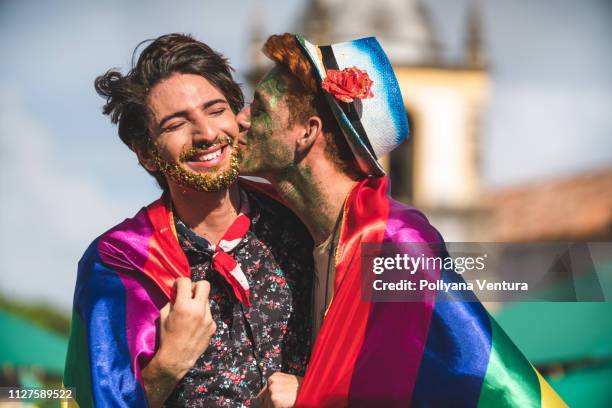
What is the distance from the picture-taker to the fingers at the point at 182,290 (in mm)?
3984

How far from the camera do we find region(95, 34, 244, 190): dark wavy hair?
4340 millimetres

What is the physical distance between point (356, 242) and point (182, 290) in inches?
22.2

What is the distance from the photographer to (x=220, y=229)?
14.4 ft

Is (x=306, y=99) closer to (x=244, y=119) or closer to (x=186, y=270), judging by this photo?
(x=244, y=119)

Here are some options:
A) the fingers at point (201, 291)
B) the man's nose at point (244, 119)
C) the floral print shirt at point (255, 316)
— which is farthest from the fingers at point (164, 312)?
the man's nose at point (244, 119)

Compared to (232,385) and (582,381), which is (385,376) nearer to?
(232,385)

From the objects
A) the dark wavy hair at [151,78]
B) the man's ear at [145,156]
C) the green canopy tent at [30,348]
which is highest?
the green canopy tent at [30,348]

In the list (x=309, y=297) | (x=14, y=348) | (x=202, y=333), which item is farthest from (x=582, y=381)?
(x=14, y=348)

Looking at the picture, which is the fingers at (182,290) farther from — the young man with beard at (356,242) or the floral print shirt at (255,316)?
the young man with beard at (356,242)

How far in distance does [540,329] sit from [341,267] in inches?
242

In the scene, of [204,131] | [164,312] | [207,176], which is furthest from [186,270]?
[204,131]

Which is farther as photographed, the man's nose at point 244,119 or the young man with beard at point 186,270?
the man's nose at point 244,119

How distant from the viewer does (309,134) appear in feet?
13.5

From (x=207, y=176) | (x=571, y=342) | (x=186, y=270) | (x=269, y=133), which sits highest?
(x=571, y=342)
